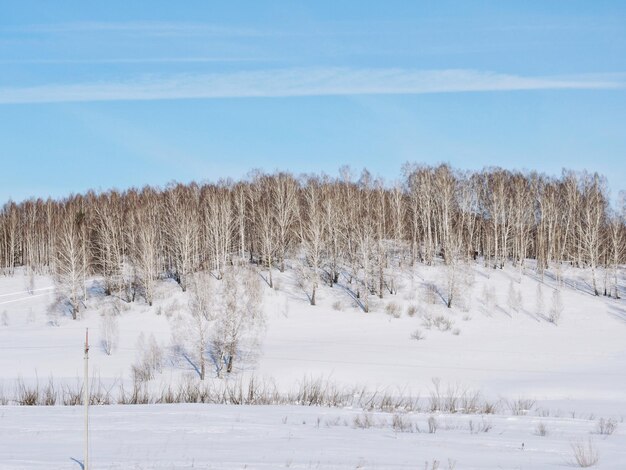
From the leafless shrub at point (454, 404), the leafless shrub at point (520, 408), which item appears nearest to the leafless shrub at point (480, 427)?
the leafless shrub at point (454, 404)

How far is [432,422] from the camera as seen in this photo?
11773 millimetres

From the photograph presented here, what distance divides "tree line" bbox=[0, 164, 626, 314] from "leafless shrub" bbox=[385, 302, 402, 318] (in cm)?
182

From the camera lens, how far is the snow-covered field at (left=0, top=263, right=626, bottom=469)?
926cm

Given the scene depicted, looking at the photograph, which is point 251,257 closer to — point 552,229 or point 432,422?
point 552,229

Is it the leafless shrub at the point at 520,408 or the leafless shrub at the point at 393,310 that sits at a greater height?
the leafless shrub at the point at 393,310

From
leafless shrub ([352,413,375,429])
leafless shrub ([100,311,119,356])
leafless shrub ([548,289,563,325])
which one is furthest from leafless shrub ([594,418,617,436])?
leafless shrub ([548,289,563,325])

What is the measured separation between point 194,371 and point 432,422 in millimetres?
28260

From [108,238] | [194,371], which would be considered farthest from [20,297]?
[194,371]

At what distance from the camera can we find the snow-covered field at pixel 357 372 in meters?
9.26

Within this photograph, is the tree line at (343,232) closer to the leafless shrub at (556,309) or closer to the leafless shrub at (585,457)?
the leafless shrub at (556,309)

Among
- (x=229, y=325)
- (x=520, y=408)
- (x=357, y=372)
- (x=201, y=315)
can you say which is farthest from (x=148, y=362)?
(x=520, y=408)

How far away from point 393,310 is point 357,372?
15.3 meters

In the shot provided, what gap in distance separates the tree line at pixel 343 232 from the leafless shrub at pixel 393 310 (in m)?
1.82

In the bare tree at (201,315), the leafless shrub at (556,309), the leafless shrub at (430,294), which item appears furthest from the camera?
the leafless shrub at (430,294)
